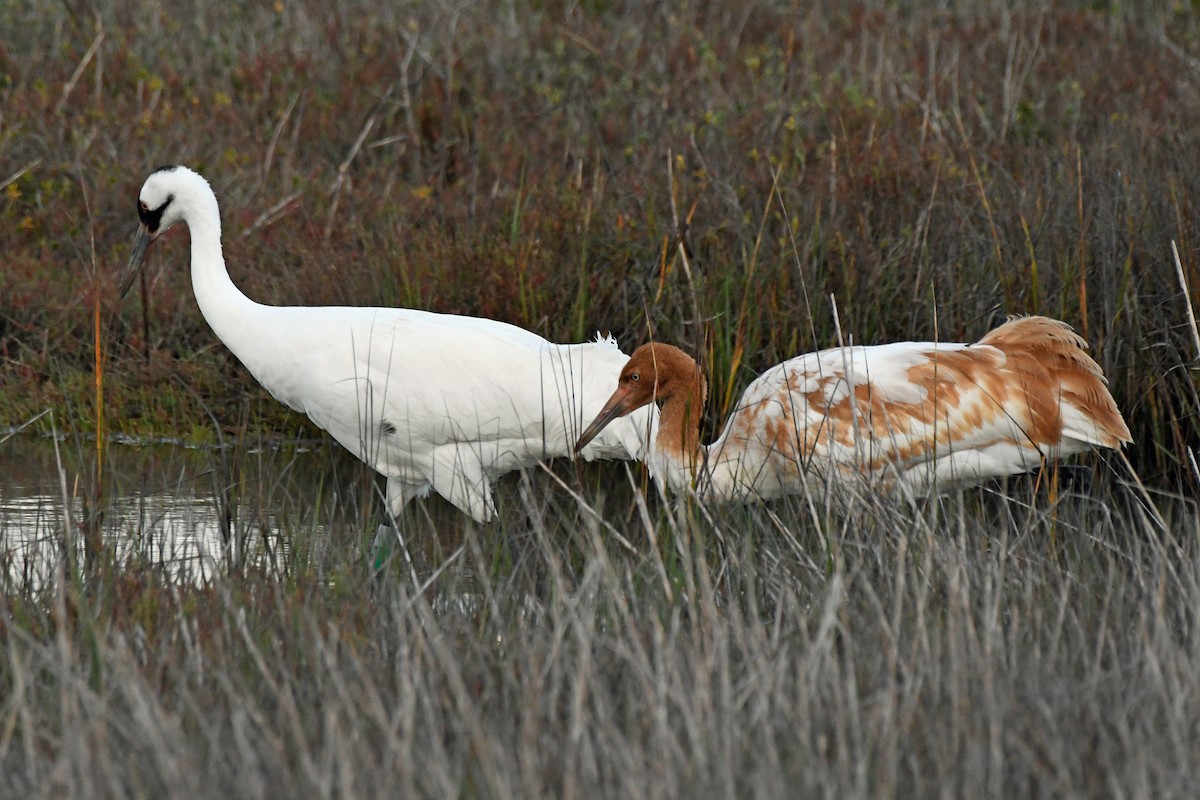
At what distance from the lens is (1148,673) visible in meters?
2.61

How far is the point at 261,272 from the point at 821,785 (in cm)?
486

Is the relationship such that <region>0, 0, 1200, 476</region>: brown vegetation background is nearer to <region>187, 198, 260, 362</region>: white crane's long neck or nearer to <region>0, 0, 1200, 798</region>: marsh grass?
<region>0, 0, 1200, 798</region>: marsh grass

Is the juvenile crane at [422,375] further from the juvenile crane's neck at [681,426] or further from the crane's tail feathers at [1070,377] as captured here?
the crane's tail feathers at [1070,377]

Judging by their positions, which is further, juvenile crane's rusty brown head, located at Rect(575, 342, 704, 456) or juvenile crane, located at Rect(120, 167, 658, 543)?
juvenile crane, located at Rect(120, 167, 658, 543)

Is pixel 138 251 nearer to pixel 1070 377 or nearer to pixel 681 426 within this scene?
pixel 681 426

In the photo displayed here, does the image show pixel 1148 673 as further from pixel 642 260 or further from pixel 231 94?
pixel 231 94

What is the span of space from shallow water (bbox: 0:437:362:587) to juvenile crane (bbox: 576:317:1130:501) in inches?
38.9

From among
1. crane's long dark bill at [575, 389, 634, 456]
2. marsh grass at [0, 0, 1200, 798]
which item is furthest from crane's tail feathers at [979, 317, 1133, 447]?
crane's long dark bill at [575, 389, 634, 456]

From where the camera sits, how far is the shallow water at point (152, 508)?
359 centimetres

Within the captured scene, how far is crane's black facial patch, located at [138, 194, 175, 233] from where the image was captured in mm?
5348

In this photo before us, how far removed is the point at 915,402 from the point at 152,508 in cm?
212

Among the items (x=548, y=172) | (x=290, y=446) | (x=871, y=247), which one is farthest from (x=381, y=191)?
(x=871, y=247)

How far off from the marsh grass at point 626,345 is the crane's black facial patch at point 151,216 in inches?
27.8

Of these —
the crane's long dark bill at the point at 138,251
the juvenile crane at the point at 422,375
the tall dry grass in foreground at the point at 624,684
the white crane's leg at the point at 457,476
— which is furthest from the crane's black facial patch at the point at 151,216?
the tall dry grass in foreground at the point at 624,684
